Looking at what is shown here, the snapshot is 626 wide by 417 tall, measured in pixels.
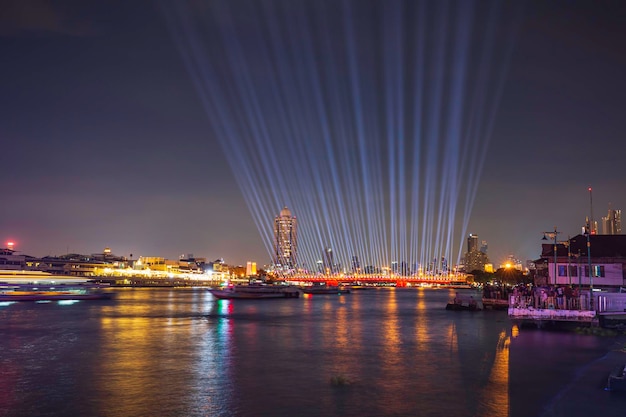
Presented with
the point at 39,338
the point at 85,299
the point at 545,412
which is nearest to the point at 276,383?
the point at 545,412

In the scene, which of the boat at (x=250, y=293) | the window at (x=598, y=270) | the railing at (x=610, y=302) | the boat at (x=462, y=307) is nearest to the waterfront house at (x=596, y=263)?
the window at (x=598, y=270)

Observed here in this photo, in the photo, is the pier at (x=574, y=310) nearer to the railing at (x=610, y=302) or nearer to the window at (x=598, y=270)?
the railing at (x=610, y=302)

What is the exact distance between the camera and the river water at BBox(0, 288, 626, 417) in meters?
17.9

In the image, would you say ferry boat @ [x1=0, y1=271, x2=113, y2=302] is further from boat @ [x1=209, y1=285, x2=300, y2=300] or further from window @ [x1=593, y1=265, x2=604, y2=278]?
window @ [x1=593, y1=265, x2=604, y2=278]

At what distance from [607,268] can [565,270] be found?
5026 millimetres

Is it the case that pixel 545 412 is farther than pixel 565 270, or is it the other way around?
pixel 565 270

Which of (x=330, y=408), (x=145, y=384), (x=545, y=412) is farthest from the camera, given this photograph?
(x=145, y=384)

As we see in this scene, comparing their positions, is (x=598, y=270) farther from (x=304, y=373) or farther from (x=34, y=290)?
(x=34, y=290)

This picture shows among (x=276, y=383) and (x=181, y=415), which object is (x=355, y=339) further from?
(x=181, y=415)

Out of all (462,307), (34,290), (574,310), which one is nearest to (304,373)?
(574,310)

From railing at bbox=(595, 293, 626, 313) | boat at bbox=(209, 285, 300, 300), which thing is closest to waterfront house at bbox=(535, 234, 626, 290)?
railing at bbox=(595, 293, 626, 313)

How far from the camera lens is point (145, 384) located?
21.6 metres

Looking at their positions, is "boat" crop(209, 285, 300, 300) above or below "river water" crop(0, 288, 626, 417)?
below

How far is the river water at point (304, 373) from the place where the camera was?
1794 centimetres
